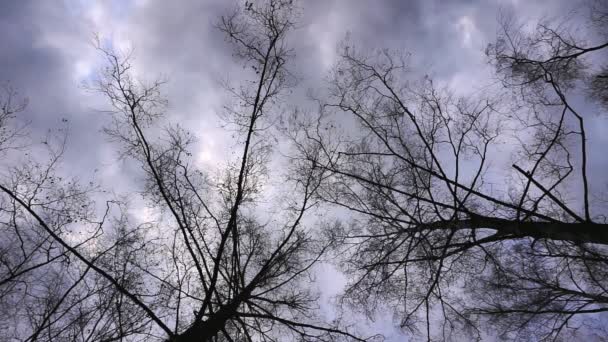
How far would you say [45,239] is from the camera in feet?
24.7

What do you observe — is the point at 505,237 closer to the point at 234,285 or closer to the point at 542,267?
the point at 542,267

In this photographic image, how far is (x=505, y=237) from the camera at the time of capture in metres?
6.60

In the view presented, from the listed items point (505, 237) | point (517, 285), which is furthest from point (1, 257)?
point (517, 285)

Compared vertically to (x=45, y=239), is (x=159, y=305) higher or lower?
lower

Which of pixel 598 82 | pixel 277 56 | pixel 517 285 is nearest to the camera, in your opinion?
pixel 277 56

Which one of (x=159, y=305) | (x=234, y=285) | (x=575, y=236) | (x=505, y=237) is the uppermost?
(x=159, y=305)

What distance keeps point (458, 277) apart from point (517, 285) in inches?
66.0

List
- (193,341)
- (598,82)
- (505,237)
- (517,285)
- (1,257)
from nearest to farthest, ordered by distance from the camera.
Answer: (193,341)
(505,237)
(1,257)
(598,82)
(517,285)

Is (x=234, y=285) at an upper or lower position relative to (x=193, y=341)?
upper

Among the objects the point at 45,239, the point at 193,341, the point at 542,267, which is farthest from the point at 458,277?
the point at 45,239

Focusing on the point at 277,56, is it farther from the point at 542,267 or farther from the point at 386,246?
the point at 542,267

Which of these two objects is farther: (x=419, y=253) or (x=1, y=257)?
(x=419, y=253)

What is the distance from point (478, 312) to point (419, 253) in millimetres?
2240

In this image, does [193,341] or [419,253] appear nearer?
[193,341]
